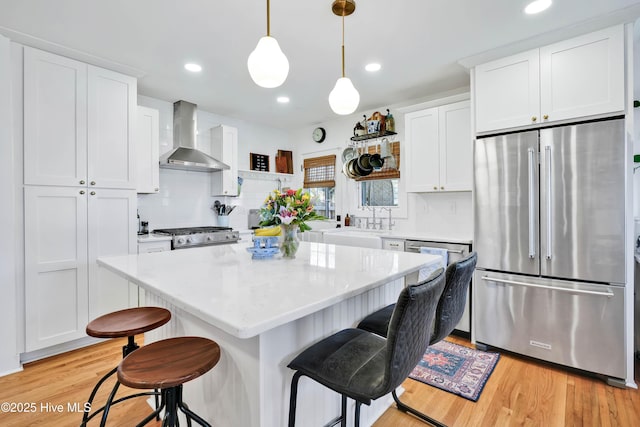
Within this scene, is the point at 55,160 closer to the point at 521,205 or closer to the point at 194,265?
the point at 194,265

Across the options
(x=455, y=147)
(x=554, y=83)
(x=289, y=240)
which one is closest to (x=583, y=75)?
(x=554, y=83)

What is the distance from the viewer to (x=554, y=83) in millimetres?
2414

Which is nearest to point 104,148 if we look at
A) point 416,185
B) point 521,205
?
point 416,185

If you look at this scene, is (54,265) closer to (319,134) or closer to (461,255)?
(461,255)

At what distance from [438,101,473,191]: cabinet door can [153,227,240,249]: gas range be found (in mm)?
2553

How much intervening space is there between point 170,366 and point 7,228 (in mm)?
2204

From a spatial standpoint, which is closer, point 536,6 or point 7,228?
point 536,6

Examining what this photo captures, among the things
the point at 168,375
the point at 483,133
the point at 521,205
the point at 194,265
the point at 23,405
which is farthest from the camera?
the point at 483,133

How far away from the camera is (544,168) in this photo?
242 cm

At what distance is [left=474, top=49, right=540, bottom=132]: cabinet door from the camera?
8.22ft

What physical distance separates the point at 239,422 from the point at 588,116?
2.91m

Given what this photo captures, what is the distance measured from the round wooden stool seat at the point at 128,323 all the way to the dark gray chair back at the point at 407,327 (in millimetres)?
1156

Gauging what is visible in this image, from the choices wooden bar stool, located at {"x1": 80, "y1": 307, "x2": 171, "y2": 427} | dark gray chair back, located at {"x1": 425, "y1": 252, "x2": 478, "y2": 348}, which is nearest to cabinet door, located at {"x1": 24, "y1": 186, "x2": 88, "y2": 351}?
wooden bar stool, located at {"x1": 80, "y1": 307, "x2": 171, "y2": 427}

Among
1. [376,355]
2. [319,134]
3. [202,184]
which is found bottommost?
[376,355]
